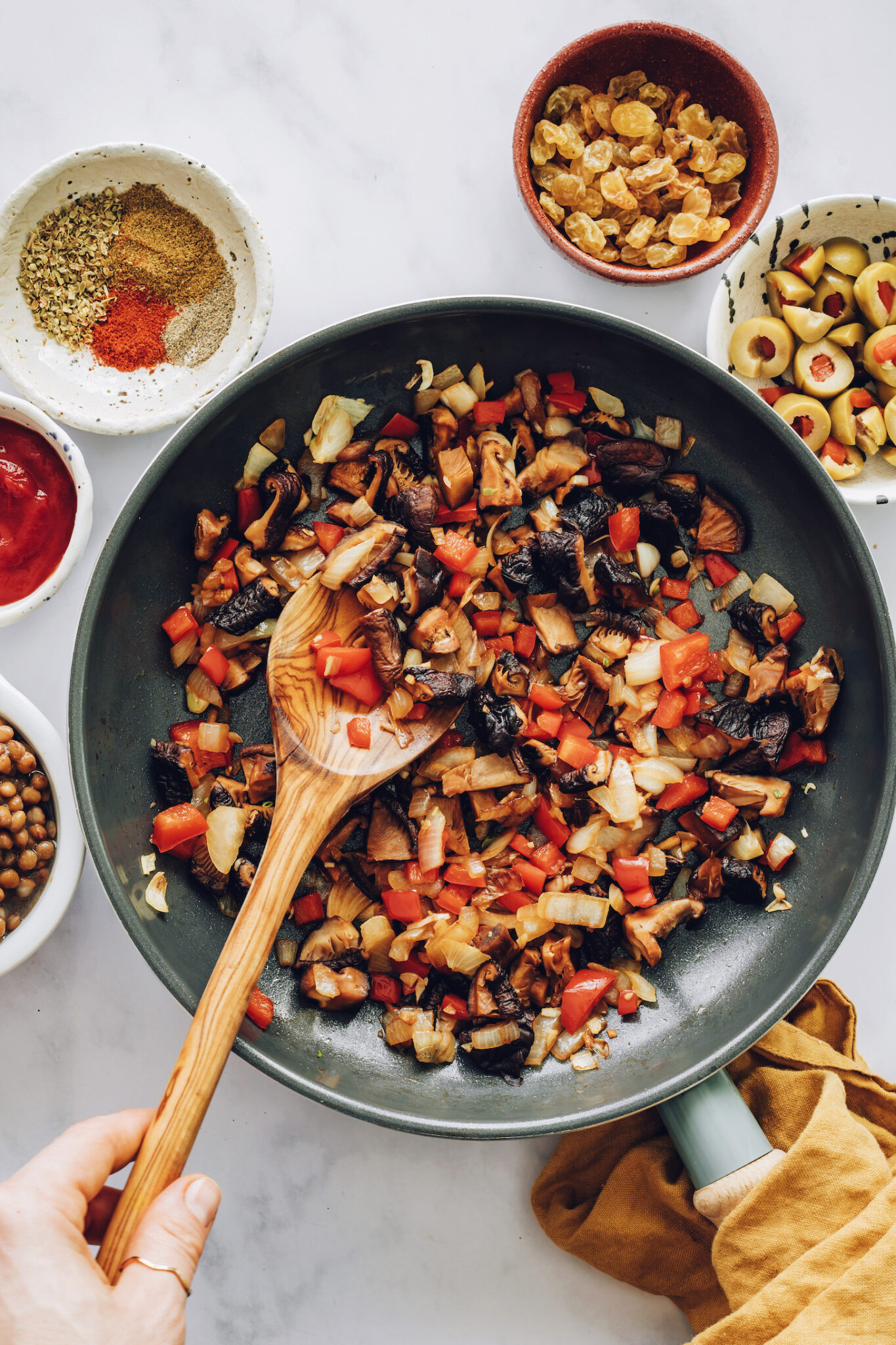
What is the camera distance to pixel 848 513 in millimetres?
2445

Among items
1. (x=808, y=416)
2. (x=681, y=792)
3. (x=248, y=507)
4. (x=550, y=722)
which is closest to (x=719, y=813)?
(x=681, y=792)

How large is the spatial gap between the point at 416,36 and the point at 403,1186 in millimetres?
3552

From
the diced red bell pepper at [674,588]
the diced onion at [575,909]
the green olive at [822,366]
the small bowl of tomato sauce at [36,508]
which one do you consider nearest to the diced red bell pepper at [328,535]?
the small bowl of tomato sauce at [36,508]

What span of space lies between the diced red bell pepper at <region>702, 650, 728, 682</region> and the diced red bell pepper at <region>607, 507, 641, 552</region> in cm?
42

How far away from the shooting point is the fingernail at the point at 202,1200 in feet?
6.32

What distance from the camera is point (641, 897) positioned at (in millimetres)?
2664

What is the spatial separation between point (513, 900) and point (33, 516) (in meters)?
1.74

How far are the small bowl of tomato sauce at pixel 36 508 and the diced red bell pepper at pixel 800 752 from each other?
210 centimetres

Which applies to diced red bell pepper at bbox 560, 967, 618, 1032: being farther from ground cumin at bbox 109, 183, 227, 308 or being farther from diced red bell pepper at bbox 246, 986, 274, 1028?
ground cumin at bbox 109, 183, 227, 308

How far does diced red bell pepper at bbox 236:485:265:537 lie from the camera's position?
265 cm

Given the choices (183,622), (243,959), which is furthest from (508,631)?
(243,959)

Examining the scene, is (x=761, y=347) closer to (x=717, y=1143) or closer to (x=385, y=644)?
(x=385, y=644)

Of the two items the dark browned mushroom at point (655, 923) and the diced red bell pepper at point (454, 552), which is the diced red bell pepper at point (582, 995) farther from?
the diced red bell pepper at point (454, 552)

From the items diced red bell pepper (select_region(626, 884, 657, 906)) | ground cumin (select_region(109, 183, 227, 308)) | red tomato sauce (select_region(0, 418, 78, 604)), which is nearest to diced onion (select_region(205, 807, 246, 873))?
red tomato sauce (select_region(0, 418, 78, 604))
